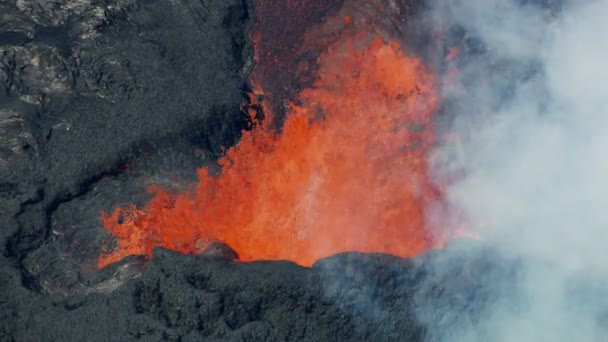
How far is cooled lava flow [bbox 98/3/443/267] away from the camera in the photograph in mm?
8406

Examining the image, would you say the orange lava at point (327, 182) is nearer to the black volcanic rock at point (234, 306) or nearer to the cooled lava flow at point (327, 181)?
the cooled lava flow at point (327, 181)

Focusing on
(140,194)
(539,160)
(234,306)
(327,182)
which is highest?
(539,160)

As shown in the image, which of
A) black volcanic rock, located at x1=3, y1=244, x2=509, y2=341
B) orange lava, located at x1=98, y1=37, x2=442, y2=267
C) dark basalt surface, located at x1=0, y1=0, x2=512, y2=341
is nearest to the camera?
black volcanic rock, located at x1=3, y1=244, x2=509, y2=341

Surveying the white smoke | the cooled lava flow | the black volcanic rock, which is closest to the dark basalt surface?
the black volcanic rock

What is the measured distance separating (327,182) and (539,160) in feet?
10.4

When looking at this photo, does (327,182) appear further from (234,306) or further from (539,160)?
(539,160)

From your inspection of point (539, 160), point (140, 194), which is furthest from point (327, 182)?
point (539, 160)

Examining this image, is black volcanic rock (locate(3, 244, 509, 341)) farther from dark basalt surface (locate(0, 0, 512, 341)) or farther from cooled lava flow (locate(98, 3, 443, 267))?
cooled lava flow (locate(98, 3, 443, 267))

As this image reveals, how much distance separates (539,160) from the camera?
31.0 feet

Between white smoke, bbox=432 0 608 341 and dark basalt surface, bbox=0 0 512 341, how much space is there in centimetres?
57

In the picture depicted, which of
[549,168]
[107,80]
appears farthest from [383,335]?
[107,80]

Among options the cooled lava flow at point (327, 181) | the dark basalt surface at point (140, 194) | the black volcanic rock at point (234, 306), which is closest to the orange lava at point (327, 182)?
the cooled lava flow at point (327, 181)

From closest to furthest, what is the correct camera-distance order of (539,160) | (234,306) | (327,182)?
(234,306) < (327,182) < (539,160)

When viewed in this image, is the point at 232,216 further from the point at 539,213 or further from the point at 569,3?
the point at 569,3
